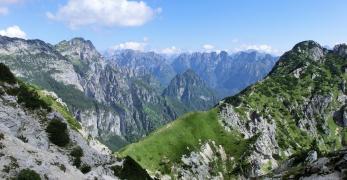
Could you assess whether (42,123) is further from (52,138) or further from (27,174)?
(27,174)

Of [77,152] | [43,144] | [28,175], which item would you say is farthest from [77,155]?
[28,175]

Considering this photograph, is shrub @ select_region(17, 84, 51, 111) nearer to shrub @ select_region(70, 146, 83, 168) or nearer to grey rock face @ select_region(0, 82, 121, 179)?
grey rock face @ select_region(0, 82, 121, 179)

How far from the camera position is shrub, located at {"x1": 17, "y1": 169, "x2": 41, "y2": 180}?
141 ft

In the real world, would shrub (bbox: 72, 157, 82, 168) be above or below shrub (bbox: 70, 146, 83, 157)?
below

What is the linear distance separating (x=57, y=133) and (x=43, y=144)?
4.91 metres

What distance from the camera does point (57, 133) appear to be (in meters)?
65.9

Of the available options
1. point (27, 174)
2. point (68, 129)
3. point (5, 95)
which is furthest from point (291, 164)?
point (27, 174)

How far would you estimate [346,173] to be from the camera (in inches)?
1826

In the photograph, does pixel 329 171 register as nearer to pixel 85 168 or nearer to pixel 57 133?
pixel 85 168

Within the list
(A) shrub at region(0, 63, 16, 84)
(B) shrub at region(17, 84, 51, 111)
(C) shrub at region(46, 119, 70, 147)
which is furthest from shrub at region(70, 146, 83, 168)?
(A) shrub at region(0, 63, 16, 84)

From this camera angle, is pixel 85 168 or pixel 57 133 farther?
pixel 57 133

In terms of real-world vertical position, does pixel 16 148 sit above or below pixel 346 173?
above

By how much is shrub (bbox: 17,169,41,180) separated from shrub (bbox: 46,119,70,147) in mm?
20030

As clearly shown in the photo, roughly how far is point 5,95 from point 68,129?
1042cm
